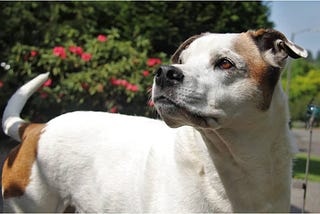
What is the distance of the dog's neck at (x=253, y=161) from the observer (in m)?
2.82

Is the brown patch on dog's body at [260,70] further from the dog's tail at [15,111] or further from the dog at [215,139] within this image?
the dog's tail at [15,111]

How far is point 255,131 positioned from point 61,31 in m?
5.49

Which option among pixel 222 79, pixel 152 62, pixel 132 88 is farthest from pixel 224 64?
pixel 152 62

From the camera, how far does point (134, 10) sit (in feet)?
26.6

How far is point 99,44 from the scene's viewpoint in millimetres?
7293

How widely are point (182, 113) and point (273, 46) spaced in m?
0.69

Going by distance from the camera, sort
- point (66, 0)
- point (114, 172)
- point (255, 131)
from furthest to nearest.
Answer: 1. point (66, 0)
2. point (114, 172)
3. point (255, 131)

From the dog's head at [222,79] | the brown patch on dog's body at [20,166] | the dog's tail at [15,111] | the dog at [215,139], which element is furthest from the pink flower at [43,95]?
the dog's head at [222,79]

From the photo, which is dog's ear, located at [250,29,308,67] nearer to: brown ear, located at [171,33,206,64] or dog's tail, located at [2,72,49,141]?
brown ear, located at [171,33,206,64]

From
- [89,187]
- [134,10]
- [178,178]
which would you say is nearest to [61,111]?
[134,10]

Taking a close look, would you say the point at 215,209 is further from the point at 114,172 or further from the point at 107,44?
the point at 107,44

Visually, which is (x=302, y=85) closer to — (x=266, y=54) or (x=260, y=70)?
(x=266, y=54)

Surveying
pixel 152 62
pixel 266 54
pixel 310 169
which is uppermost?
pixel 266 54

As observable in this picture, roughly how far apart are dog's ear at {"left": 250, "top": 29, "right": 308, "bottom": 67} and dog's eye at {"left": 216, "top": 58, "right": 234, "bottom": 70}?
247 mm
